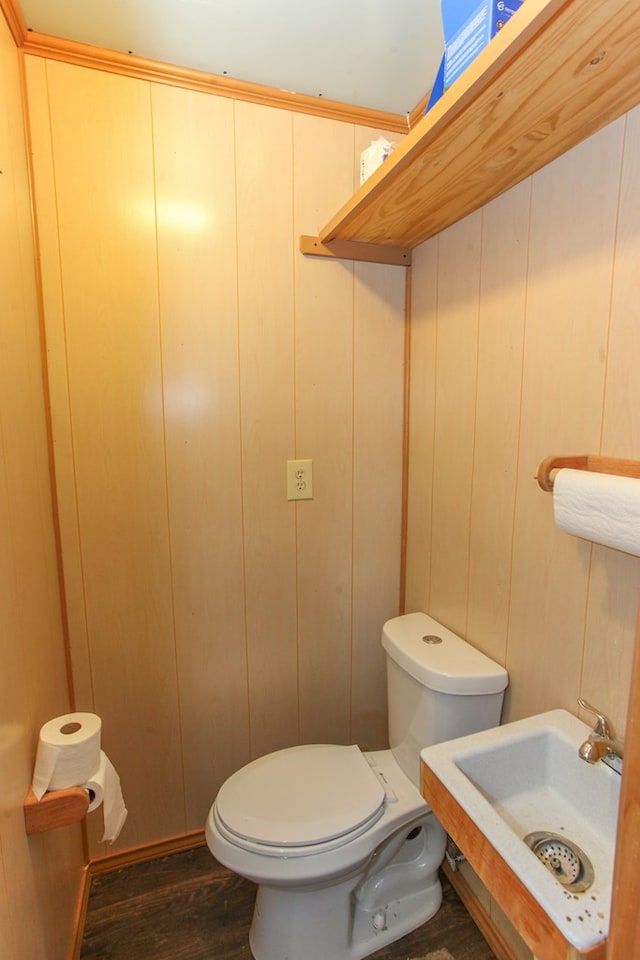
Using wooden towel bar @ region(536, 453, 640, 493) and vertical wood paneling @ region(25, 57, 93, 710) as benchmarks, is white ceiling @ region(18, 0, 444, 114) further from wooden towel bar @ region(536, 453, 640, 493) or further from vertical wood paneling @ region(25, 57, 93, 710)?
wooden towel bar @ region(536, 453, 640, 493)

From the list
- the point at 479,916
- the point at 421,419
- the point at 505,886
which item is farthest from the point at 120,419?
the point at 479,916


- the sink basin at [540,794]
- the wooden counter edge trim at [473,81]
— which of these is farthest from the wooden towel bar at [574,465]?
the wooden counter edge trim at [473,81]

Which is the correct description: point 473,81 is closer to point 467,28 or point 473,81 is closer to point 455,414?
point 467,28

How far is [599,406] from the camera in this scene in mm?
898

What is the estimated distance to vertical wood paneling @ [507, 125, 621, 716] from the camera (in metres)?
0.89

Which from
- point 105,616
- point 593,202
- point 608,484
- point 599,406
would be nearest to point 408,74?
point 593,202

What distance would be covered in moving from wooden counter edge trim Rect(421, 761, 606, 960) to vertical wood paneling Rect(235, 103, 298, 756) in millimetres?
742

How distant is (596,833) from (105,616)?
1.27 metres

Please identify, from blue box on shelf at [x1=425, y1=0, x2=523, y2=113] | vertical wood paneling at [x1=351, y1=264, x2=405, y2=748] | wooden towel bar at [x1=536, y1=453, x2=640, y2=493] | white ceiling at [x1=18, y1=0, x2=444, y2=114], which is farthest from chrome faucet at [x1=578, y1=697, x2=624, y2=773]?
white ceiling at [x1=18, y1=0, x2=444, y2=114]

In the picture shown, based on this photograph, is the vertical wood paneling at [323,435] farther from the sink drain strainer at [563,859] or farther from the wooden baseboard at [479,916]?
the sink drain strainer at [563,859]

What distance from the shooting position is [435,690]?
3.80ft

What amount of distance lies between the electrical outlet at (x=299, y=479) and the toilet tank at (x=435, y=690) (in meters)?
0.50

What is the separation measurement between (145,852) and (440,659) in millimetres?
1149

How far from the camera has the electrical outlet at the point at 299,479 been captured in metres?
1.46
